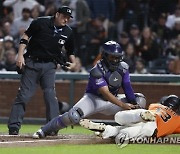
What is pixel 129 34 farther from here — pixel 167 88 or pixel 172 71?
pixel 167 88

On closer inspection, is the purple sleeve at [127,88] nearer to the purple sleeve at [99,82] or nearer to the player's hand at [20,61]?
the purple sleeve at [99,82]

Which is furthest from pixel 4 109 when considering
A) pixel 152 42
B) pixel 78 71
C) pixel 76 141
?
pixel 76 141

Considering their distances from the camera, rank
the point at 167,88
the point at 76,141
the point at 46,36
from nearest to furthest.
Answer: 1. the point at 76,141
2. the point at 46,36
3. the point at 167,88

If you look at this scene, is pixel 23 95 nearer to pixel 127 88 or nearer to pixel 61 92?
pixel 127 88

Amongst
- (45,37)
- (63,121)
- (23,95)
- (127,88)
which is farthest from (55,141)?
(45,37)

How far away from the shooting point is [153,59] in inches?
648

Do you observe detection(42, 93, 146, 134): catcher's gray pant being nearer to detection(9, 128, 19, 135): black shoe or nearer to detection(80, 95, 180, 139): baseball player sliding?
detection(80, 95, 180, 139): baseball player sliding

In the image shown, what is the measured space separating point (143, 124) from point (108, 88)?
90 cm

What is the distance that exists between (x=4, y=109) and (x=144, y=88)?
2.86 m

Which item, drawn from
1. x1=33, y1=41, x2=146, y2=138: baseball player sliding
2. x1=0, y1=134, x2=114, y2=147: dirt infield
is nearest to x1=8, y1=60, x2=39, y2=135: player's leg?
x1=0, y1=134, x2=114, y2=147: dirt infield

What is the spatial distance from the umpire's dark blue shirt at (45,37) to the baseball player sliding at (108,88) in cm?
92

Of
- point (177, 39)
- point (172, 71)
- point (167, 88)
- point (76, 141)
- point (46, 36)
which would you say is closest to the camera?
point (76, 141)

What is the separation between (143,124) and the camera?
9.37 meters

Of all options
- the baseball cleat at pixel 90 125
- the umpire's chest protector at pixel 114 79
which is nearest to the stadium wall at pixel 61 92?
the umpire's chest protector at pixel 114 79
